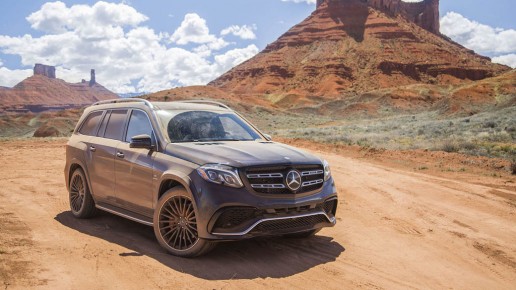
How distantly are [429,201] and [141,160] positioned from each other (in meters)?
5.85

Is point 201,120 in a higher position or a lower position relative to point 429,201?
higher

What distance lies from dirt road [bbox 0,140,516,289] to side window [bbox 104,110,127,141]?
4.26 feet

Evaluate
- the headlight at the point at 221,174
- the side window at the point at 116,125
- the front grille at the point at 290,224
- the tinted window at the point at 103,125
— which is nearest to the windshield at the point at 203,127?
the side window at the point at 116,125

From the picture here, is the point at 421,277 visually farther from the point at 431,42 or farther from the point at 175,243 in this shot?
the point at 431,42

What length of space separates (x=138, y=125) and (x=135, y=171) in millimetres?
760

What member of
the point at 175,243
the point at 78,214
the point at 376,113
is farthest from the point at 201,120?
the point at 376,113

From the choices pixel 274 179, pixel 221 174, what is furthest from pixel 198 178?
pixel 274 179

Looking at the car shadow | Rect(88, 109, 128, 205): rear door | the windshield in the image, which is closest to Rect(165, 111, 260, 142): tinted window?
the windshield

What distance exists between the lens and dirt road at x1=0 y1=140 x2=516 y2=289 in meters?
4.68

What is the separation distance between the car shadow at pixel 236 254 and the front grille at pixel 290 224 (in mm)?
389

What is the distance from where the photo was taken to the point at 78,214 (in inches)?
285

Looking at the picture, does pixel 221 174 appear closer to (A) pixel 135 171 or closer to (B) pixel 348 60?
(A) pixel 135 171

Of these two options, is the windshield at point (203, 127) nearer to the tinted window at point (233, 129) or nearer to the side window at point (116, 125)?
the tinted window at point (233, 129)

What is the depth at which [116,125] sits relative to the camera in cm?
690
